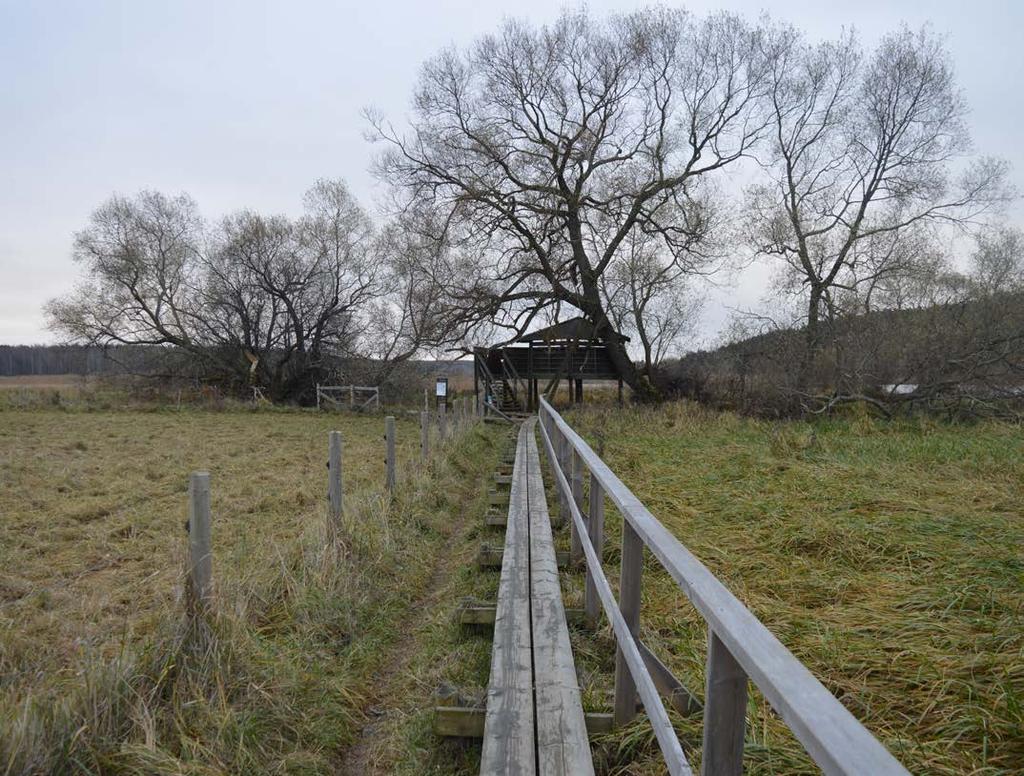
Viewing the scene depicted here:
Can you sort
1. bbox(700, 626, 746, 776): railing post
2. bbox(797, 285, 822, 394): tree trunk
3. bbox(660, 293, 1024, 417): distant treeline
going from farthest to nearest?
bbox(797, 285, 822, 394): tree trunk, bbox(660, 293, 1024, 417): distant treeline, bbox(700, 626, 746, 776): railing post

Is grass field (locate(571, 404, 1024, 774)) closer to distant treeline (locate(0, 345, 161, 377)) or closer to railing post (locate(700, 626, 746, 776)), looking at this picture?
railing post (locate(700, 626, 746, 776))

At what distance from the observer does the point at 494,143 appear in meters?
22.8

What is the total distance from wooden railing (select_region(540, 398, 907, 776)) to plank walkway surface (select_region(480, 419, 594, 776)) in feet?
1.00

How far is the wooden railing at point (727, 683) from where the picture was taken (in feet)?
2.91

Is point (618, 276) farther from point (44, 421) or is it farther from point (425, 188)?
point (44, 421)

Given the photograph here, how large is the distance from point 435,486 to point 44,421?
19.4 meters

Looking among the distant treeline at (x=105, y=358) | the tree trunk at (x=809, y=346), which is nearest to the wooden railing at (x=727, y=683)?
the tree trunk at (x=809, y=346)

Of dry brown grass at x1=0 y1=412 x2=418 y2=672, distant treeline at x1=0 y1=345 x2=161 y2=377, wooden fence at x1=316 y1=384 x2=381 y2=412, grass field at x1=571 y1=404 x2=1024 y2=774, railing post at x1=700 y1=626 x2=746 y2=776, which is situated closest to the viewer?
railing post at x1=700 y1=626 x2=746 y2=776

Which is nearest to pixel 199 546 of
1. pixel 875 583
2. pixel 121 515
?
pixel 875 583

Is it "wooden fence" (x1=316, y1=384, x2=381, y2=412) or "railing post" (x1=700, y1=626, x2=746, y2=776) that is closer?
"railing post" (x1=700, y1=626, x2=746, y2=776)

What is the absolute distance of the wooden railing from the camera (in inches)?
35.0

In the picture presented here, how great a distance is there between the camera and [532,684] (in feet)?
9.31

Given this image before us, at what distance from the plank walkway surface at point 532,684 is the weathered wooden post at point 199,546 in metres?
1.57

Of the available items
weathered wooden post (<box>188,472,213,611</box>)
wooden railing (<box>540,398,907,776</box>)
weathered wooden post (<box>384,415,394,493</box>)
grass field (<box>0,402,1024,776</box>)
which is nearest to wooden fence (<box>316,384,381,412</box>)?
grass field (<box>0,402,1024,776</box>)
